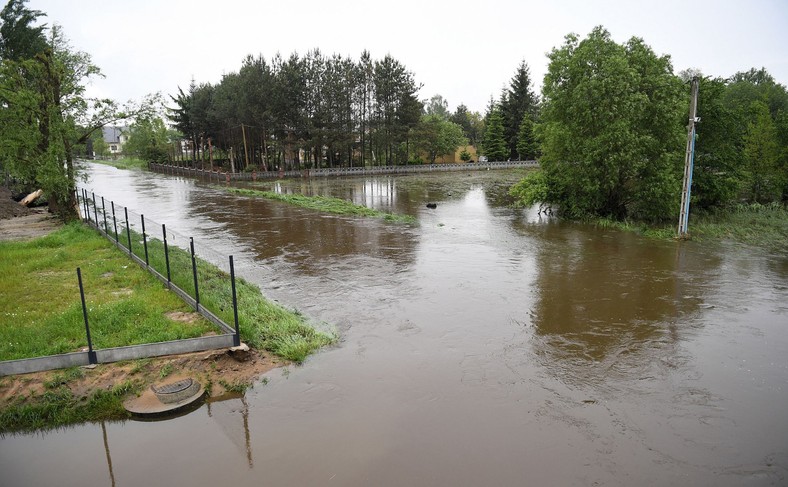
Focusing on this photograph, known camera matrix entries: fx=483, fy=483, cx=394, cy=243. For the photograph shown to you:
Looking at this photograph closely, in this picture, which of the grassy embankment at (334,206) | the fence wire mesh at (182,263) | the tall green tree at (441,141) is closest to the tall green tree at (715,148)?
the grassy embankment at (334,206)

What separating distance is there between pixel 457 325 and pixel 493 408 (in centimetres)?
336

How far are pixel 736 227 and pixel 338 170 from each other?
4608 cm

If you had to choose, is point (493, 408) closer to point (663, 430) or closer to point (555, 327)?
point (663, 430)

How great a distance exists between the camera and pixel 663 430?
22.2 feet

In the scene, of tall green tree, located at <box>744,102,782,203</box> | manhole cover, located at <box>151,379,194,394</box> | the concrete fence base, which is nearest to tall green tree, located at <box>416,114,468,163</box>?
tall green tree, located at <box>744,102,782,203</box>

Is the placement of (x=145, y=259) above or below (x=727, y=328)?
above

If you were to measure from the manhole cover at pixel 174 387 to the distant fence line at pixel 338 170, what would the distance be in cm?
4652

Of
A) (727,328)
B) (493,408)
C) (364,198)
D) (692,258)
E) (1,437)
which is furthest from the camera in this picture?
(364,198)

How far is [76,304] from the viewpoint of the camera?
10.4 metres

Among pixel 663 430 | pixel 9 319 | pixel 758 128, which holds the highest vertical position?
pixel 758 128

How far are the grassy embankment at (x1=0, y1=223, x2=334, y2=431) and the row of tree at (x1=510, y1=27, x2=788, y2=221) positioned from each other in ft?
61.4

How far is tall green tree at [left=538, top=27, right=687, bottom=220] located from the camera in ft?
74.6

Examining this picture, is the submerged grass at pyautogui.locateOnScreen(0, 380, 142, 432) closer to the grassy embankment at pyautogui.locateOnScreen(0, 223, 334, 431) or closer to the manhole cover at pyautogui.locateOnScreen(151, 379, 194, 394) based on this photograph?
the grassy embankment at pyautogui.locateOnScreen(0, 223, 334, 431)

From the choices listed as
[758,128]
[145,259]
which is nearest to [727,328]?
[145,259]
